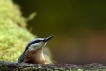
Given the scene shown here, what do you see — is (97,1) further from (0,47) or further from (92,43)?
(0,47)

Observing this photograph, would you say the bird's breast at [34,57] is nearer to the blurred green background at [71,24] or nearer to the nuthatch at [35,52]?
the nuthatch at [35,52]

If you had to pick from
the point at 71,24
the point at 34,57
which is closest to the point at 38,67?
the point at 34,57

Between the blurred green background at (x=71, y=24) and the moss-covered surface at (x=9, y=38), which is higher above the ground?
the blurred green background at (x=71, y=24)

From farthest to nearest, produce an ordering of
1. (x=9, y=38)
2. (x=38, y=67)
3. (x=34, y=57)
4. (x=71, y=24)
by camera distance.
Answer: (x=71, y=24) < (x=9, y=38) < (x=34, y=57) < (x=38, y=67)

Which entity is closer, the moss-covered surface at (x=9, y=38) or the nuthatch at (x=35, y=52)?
the nuthatch at (x=35, y=52)

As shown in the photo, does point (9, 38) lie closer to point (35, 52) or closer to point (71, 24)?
point (35, 52)

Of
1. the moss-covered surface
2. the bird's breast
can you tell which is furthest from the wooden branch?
the moss-covered surface

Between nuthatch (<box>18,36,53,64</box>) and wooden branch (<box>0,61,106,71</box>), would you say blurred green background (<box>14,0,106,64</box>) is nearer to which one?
nuthatch (<box>18,36,53,64</box>)

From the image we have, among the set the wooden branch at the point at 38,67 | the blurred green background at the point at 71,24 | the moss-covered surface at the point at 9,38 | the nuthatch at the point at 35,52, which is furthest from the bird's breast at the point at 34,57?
the blurred green background at the point at 71,24
